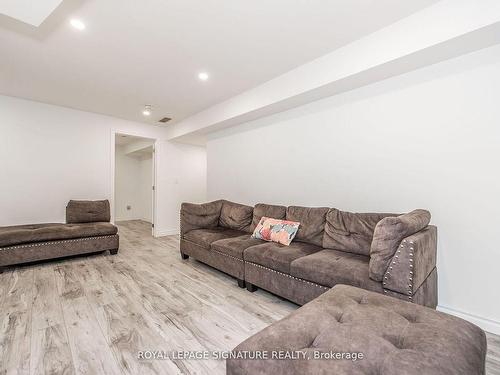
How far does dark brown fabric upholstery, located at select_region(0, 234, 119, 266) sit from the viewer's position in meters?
3.12

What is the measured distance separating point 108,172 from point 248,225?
312cm

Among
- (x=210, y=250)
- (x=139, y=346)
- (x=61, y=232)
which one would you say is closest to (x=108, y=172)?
(x=61, y=232)

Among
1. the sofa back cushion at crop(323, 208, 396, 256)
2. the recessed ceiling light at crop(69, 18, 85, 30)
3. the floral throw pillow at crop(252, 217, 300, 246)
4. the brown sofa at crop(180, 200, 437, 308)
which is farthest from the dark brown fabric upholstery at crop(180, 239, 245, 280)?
the recessed ceiling light at crop(69, 18, 85, 30)

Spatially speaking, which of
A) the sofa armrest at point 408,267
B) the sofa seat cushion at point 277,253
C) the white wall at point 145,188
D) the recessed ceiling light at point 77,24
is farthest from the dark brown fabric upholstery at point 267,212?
the white wall at point 145,188

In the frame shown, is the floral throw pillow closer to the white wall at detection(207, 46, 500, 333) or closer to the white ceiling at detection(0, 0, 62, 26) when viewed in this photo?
the white wall at detection(207, 46, 500, 333)

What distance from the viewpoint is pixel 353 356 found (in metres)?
0.93

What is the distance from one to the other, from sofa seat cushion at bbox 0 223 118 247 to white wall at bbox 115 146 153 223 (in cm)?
373

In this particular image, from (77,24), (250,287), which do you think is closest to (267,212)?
(250,287)

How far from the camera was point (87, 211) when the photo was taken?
416 centimetres

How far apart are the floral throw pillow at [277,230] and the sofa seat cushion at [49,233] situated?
2.51 m

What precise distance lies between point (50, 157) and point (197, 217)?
2.85 meters

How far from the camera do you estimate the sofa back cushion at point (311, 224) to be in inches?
108

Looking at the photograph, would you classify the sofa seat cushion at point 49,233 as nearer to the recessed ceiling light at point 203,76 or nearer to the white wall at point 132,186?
the recessed ceiling light at point 203,76

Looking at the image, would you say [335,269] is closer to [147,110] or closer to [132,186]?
[147,110]
